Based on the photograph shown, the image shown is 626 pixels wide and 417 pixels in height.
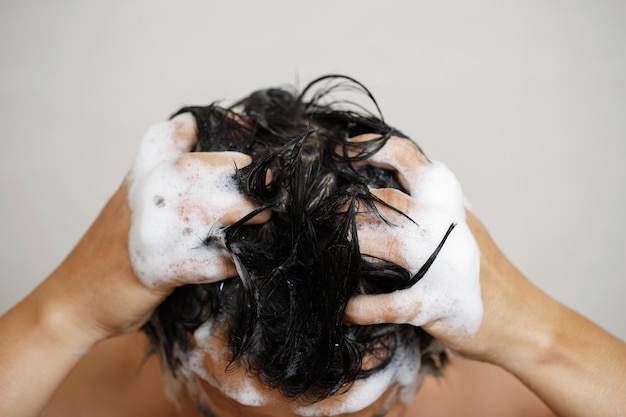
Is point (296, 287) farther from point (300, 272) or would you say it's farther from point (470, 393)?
point (470, 393)

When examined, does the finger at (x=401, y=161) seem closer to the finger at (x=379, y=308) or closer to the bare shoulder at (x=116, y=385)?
the finger at (x=379, y=308)

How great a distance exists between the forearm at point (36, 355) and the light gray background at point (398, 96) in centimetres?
87

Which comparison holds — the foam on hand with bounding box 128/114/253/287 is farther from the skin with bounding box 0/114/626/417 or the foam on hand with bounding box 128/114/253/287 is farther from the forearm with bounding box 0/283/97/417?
the forearm with bounding box 0/283/97/417

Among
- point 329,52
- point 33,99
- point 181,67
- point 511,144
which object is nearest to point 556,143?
point 511,144

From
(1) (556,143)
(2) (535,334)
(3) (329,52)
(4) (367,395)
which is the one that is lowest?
(4) (367,395)

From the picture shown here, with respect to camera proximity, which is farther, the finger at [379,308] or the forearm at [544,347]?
the forearm at [544,347]

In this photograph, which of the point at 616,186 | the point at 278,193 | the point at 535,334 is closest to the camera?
the point at 278,193

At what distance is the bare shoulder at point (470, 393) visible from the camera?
1288 millimetres

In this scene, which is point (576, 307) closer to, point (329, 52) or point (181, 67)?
point (329, 52)

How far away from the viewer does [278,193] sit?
812 millimetres

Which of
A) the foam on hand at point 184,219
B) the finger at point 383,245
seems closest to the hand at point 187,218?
the foam on hand at point 184,219

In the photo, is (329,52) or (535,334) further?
(329,52)

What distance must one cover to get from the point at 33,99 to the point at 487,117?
4.04 feet

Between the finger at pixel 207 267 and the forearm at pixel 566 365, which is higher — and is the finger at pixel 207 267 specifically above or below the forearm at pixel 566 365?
above
